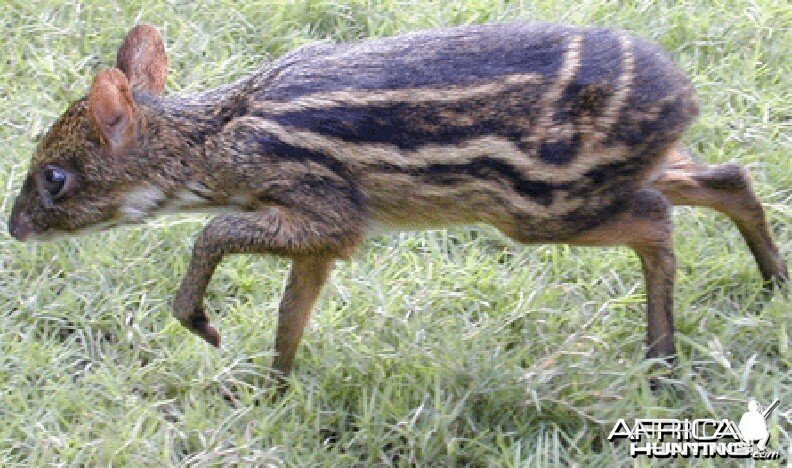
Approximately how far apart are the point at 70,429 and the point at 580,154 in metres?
2.03

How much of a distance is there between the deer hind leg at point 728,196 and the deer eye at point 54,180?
2.12 m

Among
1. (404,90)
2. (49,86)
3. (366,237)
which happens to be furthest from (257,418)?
(49,86)

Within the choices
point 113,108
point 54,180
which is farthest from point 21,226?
point 113,108

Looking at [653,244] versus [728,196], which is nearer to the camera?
[653,244]

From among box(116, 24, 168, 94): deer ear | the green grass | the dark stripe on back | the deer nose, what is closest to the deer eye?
the deer nose

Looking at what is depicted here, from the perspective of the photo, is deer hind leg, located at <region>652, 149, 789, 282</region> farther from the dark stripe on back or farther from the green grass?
the dark stripe on back

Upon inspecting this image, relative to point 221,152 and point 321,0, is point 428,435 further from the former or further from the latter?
point 321,0

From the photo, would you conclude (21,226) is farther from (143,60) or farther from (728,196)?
(728,196)

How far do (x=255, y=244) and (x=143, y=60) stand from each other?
105cm

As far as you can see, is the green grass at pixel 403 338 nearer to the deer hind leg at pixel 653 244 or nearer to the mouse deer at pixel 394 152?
the deer hind leg at pixel 653 244

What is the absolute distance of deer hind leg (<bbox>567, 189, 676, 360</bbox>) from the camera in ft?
16.3

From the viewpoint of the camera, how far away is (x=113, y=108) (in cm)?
509

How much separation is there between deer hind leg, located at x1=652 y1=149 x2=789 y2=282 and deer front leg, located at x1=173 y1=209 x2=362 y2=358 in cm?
120

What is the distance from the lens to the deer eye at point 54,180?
521 cm
